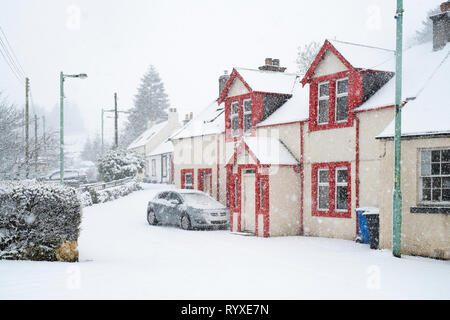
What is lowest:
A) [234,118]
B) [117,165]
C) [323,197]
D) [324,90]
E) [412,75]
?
[323,197]

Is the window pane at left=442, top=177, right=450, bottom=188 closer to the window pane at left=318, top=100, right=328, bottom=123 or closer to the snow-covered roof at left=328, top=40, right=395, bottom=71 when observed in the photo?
the snow-covered roof at left=328, top=40, right=395, bottom=71

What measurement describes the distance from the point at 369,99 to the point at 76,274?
1153 centimetres

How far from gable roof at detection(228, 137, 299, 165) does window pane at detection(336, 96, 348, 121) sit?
2547mm

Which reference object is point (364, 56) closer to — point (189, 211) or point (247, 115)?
point (247, 115)

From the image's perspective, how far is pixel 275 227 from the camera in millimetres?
19422

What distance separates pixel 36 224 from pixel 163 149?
41799mm

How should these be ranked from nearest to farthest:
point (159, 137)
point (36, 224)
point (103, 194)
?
point (36, 224), point (103, 194), point (159, 137)

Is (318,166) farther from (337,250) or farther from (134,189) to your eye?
(134,189)

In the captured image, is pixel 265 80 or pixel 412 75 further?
pixel 265 80

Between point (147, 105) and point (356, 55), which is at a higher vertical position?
point (147, 105)

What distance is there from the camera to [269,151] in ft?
66.1

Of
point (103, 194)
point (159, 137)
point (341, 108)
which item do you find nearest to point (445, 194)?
point (341, 108)

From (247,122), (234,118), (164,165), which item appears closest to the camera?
(247,122)

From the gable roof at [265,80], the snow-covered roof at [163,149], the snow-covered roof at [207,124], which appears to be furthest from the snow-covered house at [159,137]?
the gable roof at [265,80]
